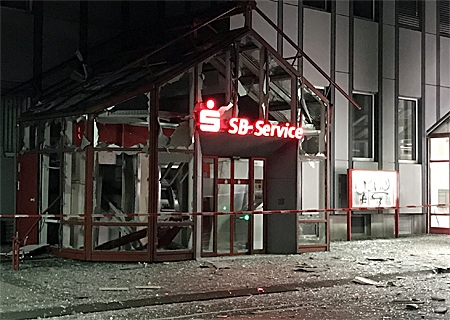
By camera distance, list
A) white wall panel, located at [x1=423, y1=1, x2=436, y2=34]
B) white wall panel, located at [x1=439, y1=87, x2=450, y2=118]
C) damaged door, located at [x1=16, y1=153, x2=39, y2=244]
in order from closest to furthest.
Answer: damaged door, located at [x1=16, y1=153, x2=39, y2=244] < white wall panel, located at [x1=423, y1=1, x2=436, y2=34] < white wall panel, located at [x1=439, y1=87, x2=450, y2=118]

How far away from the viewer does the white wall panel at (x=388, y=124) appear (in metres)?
24.0

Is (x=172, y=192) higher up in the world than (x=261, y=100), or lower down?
lower down

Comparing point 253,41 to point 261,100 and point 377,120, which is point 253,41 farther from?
point 377,120

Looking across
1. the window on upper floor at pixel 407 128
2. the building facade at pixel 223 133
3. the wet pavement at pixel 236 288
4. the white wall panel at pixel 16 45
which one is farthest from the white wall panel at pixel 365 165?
the white wall panel at pixel 16 45

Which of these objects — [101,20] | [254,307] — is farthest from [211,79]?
[254,307]

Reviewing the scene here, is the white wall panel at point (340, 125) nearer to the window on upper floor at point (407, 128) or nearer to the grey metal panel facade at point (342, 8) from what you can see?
the grey metal panel facade at point (342, 8)

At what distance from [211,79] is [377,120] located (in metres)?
8.15

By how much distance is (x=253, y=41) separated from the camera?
17953 mm

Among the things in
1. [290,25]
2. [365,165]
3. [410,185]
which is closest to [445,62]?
[410,185]

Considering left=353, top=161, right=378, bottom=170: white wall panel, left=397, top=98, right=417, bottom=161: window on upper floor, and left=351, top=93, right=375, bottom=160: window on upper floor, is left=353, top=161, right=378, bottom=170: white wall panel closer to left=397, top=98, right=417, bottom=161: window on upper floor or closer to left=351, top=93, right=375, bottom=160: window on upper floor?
left=351, top=93, right=375, bottom=160: window on upper floor

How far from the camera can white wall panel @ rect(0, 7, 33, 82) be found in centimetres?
2002

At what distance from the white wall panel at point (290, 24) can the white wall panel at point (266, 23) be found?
44cm

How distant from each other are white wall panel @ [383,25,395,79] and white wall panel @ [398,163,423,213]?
328 cm

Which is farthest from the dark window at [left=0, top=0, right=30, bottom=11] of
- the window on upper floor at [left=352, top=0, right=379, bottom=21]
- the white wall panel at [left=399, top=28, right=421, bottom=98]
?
the white wall panel at [left=399, top=28, right=421, bottom=98]
